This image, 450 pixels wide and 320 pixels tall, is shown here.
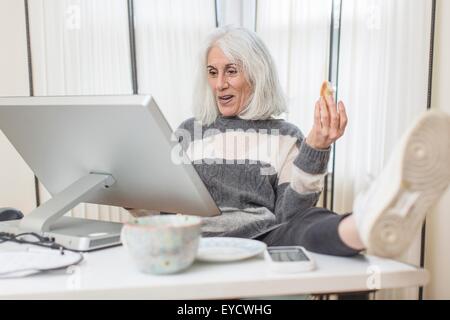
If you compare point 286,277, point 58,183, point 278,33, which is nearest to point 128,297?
point 286,277

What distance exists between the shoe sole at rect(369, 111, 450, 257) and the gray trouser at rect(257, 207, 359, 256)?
12 cm

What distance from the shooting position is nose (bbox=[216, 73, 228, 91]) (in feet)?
5.11

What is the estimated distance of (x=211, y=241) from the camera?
84 cm

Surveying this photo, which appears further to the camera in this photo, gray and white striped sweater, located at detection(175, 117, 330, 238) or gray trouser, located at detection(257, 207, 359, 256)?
gray and white striped sweater, located at detection(175, 117, 330, 238)

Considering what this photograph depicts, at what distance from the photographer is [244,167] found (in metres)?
1.43

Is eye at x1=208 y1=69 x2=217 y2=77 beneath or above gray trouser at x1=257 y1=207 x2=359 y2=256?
above

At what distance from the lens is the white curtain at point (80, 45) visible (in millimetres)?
1980

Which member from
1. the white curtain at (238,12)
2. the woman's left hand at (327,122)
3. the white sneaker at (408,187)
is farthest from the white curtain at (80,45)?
the white sneaker at (408,187)

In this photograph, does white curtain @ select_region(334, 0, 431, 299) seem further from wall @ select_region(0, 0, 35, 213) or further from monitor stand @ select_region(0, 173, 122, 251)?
wall @ select_region(0, 0, 35, 213)

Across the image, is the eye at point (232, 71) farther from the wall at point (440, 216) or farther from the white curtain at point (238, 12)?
the wall at point (440, 216)

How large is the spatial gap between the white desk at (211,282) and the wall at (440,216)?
1.23 meters

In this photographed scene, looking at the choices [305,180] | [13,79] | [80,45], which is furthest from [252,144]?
[13,79]

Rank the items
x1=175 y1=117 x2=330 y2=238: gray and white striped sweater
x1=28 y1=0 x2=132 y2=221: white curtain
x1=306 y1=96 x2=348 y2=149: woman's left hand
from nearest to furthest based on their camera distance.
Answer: x1=306 y1=96 x2=348 y2=149: woman's left hand
x1=175 y1=117 x2=330 y2=238: gray and white striped sweater
x1=28 y1=0 x2=132 y2=221: white curtain

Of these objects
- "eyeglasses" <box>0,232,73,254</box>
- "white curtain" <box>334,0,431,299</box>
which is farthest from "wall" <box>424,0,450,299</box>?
"eyeglasses" <box>0,232,73,254</box>
